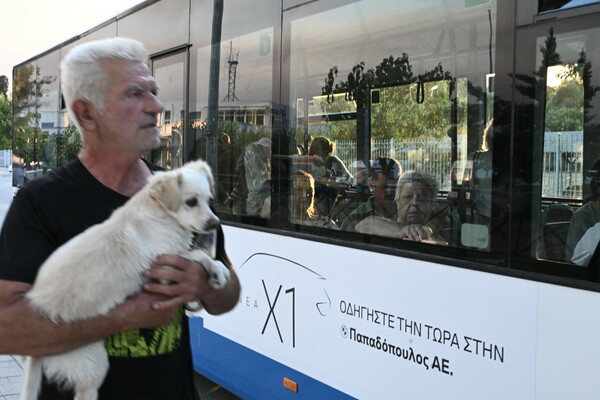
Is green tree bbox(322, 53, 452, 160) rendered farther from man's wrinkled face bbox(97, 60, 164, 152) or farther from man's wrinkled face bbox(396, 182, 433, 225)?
man's wrinkled face bbox(97, 60, 164, 152)

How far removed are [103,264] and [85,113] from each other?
0.53 meters

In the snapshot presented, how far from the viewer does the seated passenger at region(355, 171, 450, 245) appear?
286 centimetres

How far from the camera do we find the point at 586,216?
238 cm

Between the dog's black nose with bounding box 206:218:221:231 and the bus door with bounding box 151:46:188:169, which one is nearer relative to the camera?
the dog's black nose with bounding box 206:218:221:231

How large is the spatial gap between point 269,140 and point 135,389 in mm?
2461

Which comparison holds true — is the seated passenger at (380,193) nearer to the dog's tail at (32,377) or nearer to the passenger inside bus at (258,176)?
the passenger inside bus at (258,176)

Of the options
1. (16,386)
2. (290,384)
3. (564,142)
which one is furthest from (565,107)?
(16,386)

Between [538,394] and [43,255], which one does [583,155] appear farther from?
[43,255]

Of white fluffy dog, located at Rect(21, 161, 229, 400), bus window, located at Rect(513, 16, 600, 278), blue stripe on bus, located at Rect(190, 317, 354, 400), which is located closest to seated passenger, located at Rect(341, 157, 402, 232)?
bus window, located at Rect(513, 16, 600, 278)

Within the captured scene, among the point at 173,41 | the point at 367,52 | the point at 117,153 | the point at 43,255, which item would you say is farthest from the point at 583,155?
the point at 173,41

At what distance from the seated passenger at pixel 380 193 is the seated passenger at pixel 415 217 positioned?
3 cm

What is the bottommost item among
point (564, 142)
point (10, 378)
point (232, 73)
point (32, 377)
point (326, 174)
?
point (10, 378)

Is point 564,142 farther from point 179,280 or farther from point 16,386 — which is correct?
point 16,386

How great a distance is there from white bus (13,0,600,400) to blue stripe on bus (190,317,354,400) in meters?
0.02
